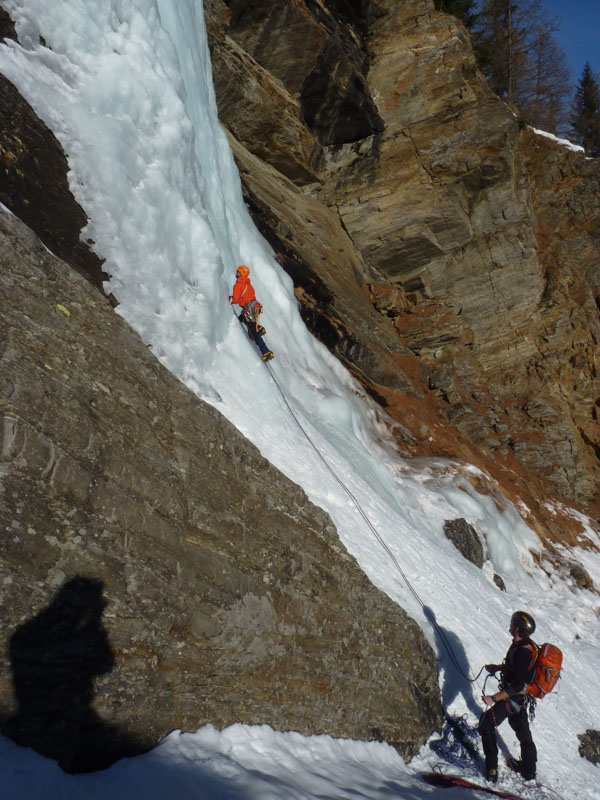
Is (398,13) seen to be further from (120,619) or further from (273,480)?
(120,619)

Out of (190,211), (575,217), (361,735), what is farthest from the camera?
(575,217)

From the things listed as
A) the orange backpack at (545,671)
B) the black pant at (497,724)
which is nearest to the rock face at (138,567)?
the black pant at (497,724)

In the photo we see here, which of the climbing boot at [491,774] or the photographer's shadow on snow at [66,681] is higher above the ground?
the photographer's shadow on snow at [66,681]

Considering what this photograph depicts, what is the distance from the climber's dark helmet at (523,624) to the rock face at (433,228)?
9951mm

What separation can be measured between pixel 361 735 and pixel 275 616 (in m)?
1.67

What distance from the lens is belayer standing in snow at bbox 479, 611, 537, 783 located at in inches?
206

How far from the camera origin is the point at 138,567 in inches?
139

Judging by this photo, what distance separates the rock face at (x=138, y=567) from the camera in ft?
9.82

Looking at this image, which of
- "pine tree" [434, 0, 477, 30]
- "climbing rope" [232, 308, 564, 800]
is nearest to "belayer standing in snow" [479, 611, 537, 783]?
"climbing rope" [232, 308, 564, 800]

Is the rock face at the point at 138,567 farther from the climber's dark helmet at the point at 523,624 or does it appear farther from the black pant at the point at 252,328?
the black pant at the point at 252,328

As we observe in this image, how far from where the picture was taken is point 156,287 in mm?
5836

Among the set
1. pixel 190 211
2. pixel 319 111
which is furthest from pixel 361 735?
pixel 319 111

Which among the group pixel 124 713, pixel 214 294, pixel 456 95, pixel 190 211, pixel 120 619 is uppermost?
pixel 456 95

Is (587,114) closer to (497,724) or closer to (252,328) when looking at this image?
(252,328)
